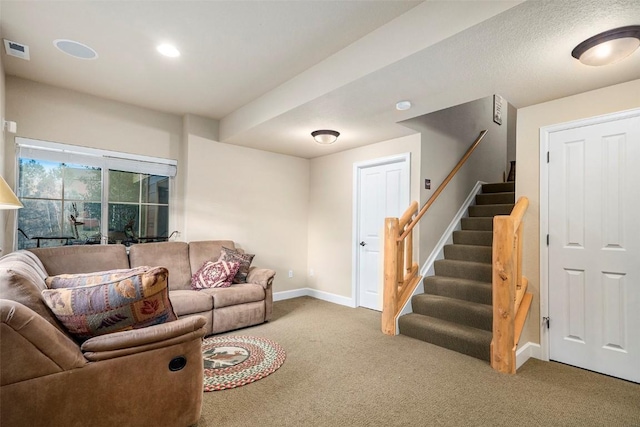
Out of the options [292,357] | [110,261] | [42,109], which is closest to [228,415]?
[292,357]

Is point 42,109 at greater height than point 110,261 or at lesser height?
greater

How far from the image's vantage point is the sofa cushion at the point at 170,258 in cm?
348

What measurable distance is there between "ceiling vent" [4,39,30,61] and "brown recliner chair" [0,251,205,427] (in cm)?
213

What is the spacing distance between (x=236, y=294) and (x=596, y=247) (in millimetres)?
3398

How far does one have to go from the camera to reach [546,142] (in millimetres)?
2854

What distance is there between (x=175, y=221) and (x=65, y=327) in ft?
9.04

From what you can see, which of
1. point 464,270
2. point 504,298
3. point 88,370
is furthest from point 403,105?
point 88,370

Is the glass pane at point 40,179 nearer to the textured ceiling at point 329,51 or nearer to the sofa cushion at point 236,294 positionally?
the textured ceiling at point 329,51

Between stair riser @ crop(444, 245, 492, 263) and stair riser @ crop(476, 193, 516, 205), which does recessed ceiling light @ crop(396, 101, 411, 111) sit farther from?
stair riser @ crop(476, 193, 516, 205)

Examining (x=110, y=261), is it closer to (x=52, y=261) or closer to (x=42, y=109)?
(x=52, y=261)

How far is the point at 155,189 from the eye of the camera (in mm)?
4133

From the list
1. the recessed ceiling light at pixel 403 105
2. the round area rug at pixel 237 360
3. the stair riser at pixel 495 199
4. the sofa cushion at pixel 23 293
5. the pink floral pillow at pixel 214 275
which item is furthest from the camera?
the stair riser at pixel 495 199

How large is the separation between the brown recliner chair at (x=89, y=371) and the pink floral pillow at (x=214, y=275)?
6.28 feet

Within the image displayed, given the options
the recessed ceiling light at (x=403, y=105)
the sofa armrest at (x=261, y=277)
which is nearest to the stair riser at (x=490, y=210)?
the recessed ceiling light at (x=403, y=105)
